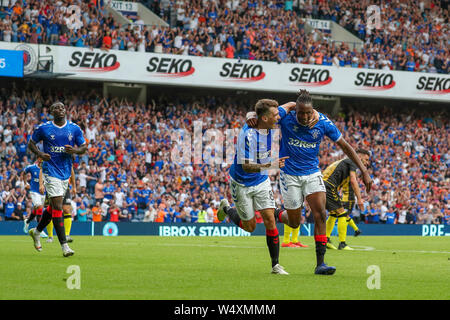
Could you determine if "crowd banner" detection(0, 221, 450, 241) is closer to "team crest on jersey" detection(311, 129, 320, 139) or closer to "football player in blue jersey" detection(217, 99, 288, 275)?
"football player in blue jersey" detection(217, 99, 288, 275)

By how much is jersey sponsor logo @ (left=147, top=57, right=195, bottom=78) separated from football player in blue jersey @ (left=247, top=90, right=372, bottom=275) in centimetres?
2700

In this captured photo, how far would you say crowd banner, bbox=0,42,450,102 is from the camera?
35.5 meters

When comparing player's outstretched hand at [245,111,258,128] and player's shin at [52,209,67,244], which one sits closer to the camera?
player's outstretched hand at [245,111,258,128]

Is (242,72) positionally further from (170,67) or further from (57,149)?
(57,149)

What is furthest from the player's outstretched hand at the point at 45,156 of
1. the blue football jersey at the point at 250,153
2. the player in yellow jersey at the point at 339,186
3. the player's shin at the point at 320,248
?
the player in yellow jersey at the point at 339,186

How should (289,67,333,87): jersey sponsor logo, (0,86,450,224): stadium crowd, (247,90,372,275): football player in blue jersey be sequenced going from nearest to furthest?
(247,90,372,275): football player in blue jersey → (0,86,450,224): stadium crowd → (289,67,333,87): jersey sponsor logo

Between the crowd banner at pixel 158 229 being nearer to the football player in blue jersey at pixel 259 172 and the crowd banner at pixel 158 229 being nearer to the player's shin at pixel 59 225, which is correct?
the player's shin at pixel 59 225

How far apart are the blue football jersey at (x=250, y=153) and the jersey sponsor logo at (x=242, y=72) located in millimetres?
28440

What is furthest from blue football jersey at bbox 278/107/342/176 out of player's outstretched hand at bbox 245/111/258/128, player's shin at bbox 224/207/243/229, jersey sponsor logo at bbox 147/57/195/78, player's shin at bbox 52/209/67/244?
jersey sponsor logo at bbox 147/57/195/78

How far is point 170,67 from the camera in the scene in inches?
1490

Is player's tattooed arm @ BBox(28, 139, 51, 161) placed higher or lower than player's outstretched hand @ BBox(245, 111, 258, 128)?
lower

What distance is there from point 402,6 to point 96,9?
775 inches
